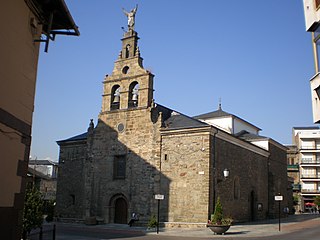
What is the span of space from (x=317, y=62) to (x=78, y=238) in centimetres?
1589

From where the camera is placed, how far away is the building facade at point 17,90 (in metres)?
7.83

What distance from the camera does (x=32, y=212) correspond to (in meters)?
14.6

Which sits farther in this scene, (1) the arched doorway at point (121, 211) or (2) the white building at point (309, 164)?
(2) the white building at point (309, 164)

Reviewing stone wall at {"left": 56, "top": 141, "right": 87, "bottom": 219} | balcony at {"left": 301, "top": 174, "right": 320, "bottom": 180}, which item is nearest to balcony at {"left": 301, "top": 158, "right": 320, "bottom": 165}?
balcony at {"left": 301, "top": 174, "right": 320, "bottom": 180}

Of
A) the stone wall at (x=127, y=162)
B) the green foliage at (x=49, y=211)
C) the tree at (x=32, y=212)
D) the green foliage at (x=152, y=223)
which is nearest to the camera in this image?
the tree at (x=32, y=212)

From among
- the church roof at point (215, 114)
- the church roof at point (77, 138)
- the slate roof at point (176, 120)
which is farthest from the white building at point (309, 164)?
the church roof at point (77, 138)

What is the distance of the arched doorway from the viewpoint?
30.3 metres

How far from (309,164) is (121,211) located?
48061 millimetres

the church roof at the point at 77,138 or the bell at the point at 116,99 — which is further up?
the bell at the point at 116,99

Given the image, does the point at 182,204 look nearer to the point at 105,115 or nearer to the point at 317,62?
the point at 105,115

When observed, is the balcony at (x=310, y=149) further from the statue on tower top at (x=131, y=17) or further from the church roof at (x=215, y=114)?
the statue on tower top at (x=131, y=17)

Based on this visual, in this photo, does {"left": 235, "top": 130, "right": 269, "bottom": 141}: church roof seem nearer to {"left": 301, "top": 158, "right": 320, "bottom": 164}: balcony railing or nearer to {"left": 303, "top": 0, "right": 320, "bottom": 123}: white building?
{"left": 303, "top": 0, "right": 320, "bottom": 123}: white building

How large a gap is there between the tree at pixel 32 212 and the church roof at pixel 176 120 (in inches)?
595

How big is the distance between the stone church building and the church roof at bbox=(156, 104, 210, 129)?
81mm
